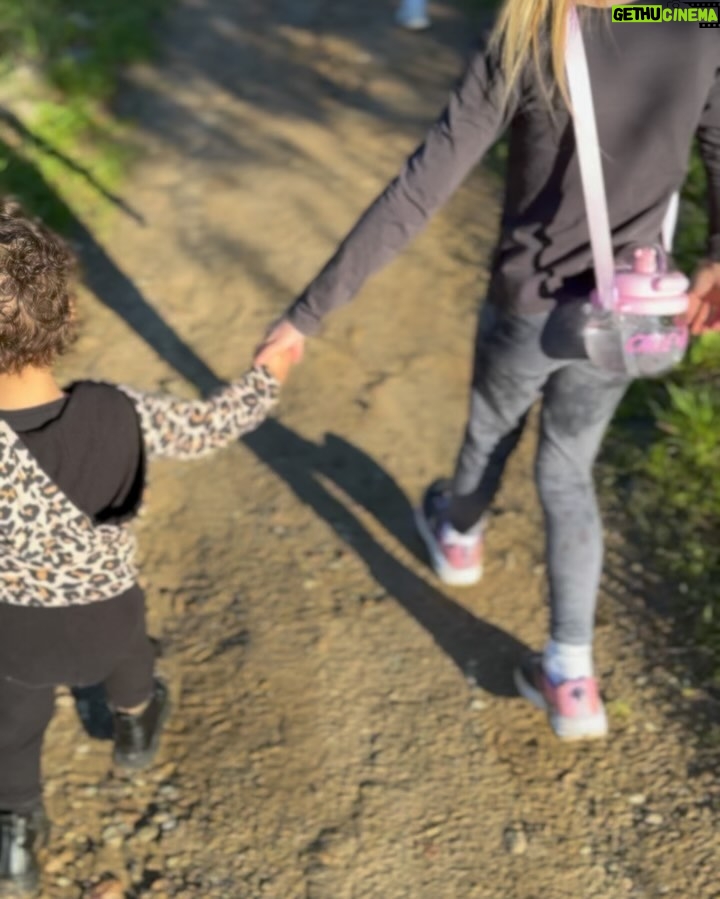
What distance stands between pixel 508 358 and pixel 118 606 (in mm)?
982

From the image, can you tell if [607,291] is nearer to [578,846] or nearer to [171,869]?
[578,846]

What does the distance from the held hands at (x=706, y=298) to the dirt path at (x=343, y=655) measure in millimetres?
969

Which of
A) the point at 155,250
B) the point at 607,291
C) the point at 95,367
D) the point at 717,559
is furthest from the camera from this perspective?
the point at 155,250

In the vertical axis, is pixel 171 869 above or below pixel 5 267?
below

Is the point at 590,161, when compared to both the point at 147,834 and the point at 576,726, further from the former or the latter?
the point at 147,834

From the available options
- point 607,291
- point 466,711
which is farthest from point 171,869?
point 607,291

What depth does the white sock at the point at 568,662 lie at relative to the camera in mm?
2898

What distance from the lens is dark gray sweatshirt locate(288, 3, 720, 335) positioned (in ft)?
7.37

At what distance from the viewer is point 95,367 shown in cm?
430

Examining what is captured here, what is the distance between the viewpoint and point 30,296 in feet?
6.93

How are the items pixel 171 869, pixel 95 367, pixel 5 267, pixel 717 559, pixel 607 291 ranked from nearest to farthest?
pixel 5 267, pixel 607 291, pixel 171 869, pixel 717 559, pixel 95 367

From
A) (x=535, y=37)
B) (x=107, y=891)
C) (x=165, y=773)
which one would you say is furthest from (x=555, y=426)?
(x=107, y=891)

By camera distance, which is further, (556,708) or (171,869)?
(556,708)

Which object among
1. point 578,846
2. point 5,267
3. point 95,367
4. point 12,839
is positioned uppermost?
point 5,267
